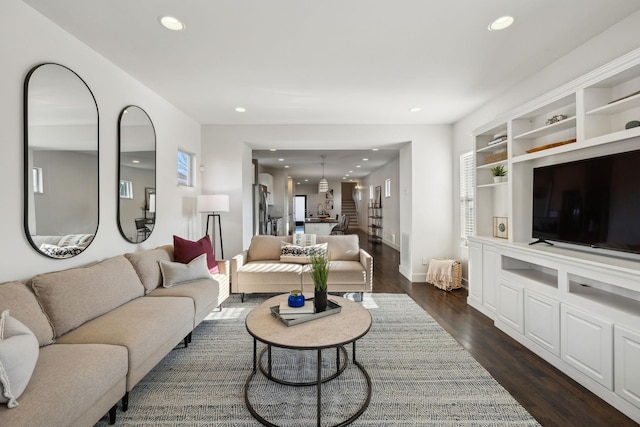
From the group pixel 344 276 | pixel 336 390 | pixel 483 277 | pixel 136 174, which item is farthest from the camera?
pixel 344 276

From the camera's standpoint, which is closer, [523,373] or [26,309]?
[26,309]

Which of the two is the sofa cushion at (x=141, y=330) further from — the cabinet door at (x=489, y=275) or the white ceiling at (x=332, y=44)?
the cabinet door at (x=489, y=275)

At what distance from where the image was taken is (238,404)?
191 cm

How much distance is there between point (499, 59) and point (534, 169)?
1127mm

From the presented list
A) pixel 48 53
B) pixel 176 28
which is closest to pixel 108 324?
pixel 48 53

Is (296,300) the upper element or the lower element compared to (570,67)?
lower

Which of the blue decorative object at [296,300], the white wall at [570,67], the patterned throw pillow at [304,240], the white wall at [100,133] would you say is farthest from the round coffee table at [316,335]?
the white wall at [570,67]

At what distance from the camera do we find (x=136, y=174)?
316 cm

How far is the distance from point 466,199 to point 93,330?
4786 millimetres

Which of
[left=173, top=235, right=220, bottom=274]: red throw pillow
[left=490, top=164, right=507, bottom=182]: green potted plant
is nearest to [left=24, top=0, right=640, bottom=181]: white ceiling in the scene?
[left=490, top=164, right=507, bottom=182]: green potted plant

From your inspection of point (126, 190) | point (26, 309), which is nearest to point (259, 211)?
point (126, 190)

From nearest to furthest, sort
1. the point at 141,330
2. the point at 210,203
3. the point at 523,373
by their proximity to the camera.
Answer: the point at 141,330
the point at 523,373
the point at 210,203

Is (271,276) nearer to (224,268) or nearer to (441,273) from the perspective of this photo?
(224,268)

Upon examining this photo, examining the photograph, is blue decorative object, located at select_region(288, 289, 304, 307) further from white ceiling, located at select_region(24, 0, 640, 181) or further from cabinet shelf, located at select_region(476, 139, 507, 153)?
cabinet shelf, located at select_region(476, 139, 507, 153)
